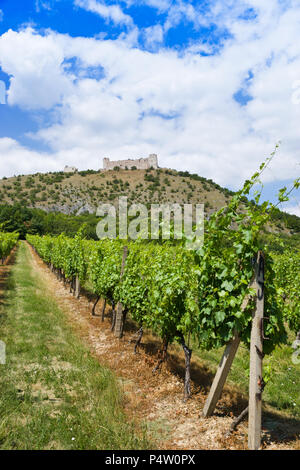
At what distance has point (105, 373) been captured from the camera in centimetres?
502

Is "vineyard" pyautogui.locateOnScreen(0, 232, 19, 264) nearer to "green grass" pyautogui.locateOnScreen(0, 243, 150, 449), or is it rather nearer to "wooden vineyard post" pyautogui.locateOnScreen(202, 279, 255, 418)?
"green grass" pyautogui.locateOnScreen(0, 243, 150, 449)

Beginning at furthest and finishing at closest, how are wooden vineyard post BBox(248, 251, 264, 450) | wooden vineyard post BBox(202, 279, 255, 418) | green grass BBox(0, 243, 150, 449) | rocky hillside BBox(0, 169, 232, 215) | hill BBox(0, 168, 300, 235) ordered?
rocky hillside BBox(0, 169, 232, 215) → hill BBox(0, 168, 300, 235) → wooden vineyard post BBox(202, 279, 255, 418) → green grass BBox(0, 243, 150, 449) → wooden vineyard post BBox(248, 251, 264, 450)

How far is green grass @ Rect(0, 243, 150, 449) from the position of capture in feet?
10.7

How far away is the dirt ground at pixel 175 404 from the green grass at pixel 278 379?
38cm

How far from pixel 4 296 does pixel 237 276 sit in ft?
35.5

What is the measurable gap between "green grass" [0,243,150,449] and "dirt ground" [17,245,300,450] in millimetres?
315

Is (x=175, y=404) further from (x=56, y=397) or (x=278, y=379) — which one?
(x=278, y=379)

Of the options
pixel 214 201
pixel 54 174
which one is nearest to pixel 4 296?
pixel 214 201

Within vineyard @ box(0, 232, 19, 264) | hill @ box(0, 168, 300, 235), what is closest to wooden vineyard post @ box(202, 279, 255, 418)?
vineyard @ box(0, 232, 19, 264)

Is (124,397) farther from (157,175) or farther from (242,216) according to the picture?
(157,175)

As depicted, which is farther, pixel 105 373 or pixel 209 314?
pixel 105 373

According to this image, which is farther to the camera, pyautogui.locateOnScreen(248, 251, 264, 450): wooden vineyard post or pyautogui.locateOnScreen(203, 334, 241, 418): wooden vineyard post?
pyautogui.locateOnScreen(203, 334, 241, 418): wooden vineyard post

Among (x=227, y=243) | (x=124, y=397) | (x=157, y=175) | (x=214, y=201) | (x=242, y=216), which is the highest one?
(x=157, y=175)

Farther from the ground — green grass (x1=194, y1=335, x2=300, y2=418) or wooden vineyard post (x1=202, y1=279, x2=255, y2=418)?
wooden vineyard post (x1=202, y1=279, x2=255, y2=418)
